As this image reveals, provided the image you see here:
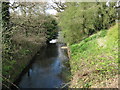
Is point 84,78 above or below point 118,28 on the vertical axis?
below

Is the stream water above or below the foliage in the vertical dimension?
below

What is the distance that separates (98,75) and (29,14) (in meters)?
7.38

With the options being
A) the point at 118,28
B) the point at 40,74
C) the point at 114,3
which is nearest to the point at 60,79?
the point at 40,74

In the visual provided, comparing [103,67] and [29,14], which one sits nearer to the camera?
[103,67]

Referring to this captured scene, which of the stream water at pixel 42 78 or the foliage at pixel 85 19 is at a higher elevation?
the foliage at pixel 85 19

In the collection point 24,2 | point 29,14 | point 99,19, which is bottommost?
point 99,19

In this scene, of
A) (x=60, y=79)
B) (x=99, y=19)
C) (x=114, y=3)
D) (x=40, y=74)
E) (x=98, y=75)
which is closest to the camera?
(x=98, y=75)

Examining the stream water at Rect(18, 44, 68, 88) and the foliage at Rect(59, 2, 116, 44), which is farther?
the foliage at Rect(59, 2, 116, 44)

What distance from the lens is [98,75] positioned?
4.08 meters

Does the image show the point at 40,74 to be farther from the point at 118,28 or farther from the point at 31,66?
the point at 118,28

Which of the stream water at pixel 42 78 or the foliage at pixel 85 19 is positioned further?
the foliage at pixel 85 19

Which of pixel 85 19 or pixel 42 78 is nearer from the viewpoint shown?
pixel 42 78

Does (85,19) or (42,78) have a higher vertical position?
(85,19)

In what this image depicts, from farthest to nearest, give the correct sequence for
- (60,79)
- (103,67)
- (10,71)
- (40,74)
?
(40,74)
(60,79)
(10,71)
(103,67)
